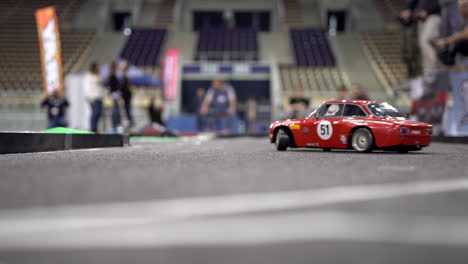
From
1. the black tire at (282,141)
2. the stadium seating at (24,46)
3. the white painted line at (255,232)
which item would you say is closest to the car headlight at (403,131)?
the black tire at (282,141)

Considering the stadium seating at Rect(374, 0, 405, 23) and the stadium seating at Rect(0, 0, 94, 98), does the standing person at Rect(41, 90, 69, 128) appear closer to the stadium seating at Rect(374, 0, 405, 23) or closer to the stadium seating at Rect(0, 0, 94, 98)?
the stadium seating at Rect(0, 0, 94, 98)

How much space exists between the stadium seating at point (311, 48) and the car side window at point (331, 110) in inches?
955

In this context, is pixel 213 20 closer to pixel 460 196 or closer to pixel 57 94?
pixel 57 94

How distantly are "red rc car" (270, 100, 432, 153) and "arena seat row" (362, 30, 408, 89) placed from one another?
71.4 feet

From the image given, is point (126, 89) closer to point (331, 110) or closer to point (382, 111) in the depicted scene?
point (331, 110)

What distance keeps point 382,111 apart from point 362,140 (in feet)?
2.06

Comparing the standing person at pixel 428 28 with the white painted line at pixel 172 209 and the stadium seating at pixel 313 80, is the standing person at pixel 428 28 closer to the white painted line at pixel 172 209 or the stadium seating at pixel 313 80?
the stadium seating at pixel 313 80

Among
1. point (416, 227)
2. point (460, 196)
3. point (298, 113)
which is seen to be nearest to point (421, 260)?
point (416, 227)

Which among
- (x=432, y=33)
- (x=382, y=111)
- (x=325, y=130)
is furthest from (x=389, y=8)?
(x=325, y=130)

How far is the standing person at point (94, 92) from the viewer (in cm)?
1201

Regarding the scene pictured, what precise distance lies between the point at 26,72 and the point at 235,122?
42.4 ft

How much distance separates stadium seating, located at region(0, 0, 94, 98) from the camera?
28188 mm

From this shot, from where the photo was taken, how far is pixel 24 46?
3278 cm

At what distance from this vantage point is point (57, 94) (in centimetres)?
1241
